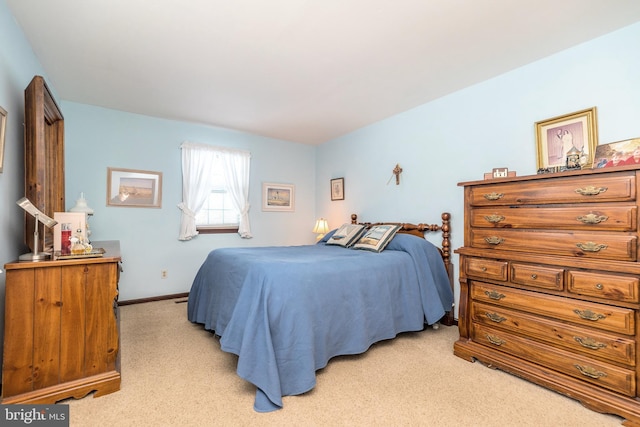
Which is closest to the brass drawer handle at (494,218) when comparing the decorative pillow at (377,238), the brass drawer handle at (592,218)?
the brass drawer handle at (592,218)

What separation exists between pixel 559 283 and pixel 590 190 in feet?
1.96

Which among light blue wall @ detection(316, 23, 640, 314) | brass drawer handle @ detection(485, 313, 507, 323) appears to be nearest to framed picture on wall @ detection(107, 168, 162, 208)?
light blue wall @ detection(316, 23, 640, 314)

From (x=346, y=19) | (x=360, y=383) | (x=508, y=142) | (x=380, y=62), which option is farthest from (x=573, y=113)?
(x=360, y=383)

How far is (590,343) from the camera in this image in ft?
5.67

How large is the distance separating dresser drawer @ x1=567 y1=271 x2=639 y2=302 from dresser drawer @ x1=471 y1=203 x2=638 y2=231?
27 centimetres

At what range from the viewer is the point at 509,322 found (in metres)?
2.09

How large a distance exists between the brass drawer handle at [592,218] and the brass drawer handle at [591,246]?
0.13 meters

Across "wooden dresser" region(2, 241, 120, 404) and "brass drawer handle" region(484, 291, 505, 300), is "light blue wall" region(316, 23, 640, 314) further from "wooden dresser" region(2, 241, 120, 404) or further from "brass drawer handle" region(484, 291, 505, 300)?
"wooden dresser" region(2, 241, 120, 404)

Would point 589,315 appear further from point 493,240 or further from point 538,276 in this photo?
point 493,240

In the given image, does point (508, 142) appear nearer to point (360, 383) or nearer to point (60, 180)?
point (360, 383)

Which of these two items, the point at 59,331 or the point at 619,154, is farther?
the point at 619,154

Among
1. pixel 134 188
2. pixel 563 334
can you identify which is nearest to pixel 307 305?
pixel 563 334

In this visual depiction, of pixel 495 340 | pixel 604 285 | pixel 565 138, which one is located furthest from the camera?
pixel 565 138

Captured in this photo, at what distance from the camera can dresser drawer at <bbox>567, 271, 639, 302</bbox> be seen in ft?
5.25
